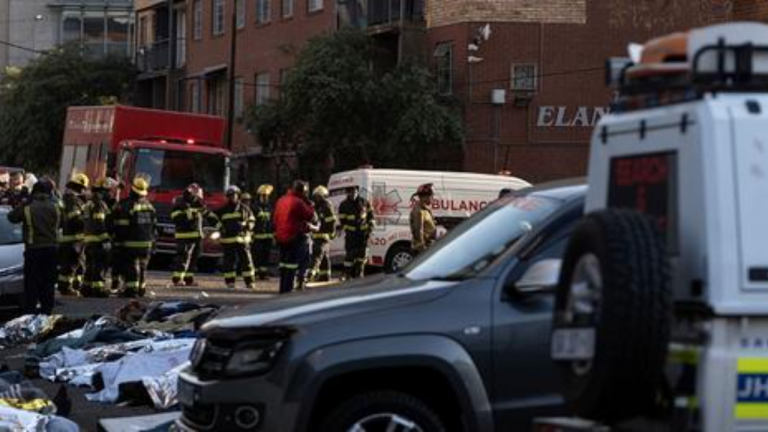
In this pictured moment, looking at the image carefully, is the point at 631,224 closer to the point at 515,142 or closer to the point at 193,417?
the point at 193,417

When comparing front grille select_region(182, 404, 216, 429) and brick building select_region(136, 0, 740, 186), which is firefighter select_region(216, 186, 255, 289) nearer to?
brick building select_region(136, 0, 740, 186)

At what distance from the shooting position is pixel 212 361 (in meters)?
6.68

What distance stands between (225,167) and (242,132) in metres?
17.0

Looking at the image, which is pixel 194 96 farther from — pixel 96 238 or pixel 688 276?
pixel 688 276

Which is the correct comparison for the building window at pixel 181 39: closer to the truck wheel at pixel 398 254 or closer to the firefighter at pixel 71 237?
the truck wheel at pixel 398 254

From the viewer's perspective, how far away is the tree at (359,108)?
103ft

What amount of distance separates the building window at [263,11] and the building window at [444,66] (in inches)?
473

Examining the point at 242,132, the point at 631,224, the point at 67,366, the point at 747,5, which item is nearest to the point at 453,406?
the point at 631,224

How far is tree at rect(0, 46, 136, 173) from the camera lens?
5116 centimetres

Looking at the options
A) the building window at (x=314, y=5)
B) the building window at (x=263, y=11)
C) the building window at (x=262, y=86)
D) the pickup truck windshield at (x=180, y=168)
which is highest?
the building window at (x=263, y=11)

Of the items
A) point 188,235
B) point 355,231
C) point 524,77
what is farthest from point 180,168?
point 524,77

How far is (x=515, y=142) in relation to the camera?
1293 inches

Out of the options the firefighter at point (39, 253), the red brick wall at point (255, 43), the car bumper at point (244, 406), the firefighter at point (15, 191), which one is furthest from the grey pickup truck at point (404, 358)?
the red brick wall at point (255, 43)

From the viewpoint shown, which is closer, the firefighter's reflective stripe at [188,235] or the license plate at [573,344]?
the license plate at [573,344]
